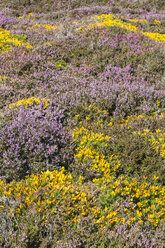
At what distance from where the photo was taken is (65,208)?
10.7ft

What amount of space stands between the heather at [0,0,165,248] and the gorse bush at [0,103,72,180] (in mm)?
21

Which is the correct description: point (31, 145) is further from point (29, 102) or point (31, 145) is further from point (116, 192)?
point (116, 192)

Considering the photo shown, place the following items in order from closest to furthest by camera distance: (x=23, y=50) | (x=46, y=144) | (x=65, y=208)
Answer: (x=65, y=208)
(x=46, y=144)
(x=23, y=50)

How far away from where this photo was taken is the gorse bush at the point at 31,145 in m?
4.08

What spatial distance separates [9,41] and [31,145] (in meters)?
6.52

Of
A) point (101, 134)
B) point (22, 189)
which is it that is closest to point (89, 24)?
point (101, 134)

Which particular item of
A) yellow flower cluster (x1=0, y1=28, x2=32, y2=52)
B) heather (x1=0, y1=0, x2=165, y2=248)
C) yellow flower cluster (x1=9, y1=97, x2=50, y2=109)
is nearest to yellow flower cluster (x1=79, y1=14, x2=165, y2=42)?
heather (x1=0, y1=0, x2=165, y2=248)

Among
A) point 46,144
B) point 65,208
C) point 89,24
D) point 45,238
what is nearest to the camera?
point 45,238

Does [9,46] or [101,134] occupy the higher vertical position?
[9,46]

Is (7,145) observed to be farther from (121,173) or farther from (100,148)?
(121,173)

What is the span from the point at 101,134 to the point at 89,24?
8.14 meters

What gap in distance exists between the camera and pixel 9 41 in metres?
9.08

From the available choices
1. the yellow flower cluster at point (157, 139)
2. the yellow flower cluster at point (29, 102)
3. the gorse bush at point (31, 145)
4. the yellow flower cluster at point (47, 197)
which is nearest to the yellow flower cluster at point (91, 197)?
the yellow flower cluster at point (47, 197)

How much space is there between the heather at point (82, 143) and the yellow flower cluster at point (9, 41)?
0.19 feet
